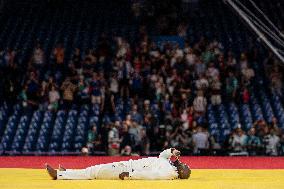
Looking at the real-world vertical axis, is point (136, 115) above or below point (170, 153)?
above

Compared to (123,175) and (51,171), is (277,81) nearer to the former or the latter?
(123,175)

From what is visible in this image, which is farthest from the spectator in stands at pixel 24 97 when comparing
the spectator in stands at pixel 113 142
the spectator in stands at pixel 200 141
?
the spectator in stands at pixel 200 141

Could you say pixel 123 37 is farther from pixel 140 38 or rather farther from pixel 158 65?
pixel 158 65

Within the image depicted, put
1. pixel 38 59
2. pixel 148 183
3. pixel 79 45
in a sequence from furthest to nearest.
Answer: pixel 79 45 < pixel 38 59 < pixel 148 183

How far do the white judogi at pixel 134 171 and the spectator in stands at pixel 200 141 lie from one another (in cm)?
1062

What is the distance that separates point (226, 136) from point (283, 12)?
327 inches

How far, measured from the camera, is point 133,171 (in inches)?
438

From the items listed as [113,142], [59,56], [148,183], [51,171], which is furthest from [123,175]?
[59,56]

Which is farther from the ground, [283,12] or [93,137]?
[283,12]

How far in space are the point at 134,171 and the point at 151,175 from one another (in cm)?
29

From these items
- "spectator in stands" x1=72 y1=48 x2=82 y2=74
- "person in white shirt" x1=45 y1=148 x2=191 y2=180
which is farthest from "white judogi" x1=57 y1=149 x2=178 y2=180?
"spectator in stands" x1=72 y1=48 x2=82 y2=74

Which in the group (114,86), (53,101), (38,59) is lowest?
(53,101)

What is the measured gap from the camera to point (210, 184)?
34.2ft

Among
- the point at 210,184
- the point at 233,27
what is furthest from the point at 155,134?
the point at 210,184
